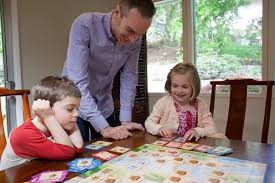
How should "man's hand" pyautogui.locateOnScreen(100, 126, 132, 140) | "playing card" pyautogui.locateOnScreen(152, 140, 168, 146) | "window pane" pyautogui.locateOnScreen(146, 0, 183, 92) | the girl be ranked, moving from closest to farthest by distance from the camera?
"playing card" pyautogui.locateOnScreen(152, 140, 168, 146) < "man's hand" pyautogui.locateOnScreen(100, 126, 132, 140) < the girl < "window pane" pyautogui.locateOnScreen(146, 0, 183, 92)

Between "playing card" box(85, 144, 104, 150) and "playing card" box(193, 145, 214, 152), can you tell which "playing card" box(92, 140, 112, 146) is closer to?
"playing card" box(85, 144, 104, 150)

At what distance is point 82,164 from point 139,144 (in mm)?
324

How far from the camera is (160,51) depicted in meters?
3.92

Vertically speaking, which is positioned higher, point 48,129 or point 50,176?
point 48,129

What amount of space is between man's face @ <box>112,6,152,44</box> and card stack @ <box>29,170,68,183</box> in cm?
71

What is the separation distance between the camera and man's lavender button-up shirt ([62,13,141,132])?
1.31 meters

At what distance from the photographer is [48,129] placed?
100 cm

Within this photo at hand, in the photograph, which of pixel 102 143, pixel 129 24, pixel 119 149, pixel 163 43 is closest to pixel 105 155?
pixel 119 149

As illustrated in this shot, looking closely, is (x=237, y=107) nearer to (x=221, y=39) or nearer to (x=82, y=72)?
(x=82, y=72)

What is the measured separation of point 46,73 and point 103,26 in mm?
1809

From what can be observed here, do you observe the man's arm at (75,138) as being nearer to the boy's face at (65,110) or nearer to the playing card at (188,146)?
the boy's face at (65,110)

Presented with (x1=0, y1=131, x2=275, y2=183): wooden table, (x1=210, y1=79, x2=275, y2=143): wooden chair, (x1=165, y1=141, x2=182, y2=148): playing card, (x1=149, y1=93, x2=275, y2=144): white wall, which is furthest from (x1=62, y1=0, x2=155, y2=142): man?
(x1=149, y1=93, x2=275, y2=144): white wall

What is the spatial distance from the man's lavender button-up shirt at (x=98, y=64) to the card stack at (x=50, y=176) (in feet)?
1.58

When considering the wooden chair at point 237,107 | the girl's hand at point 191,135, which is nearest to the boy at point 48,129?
the girl's hand at point 191,135
